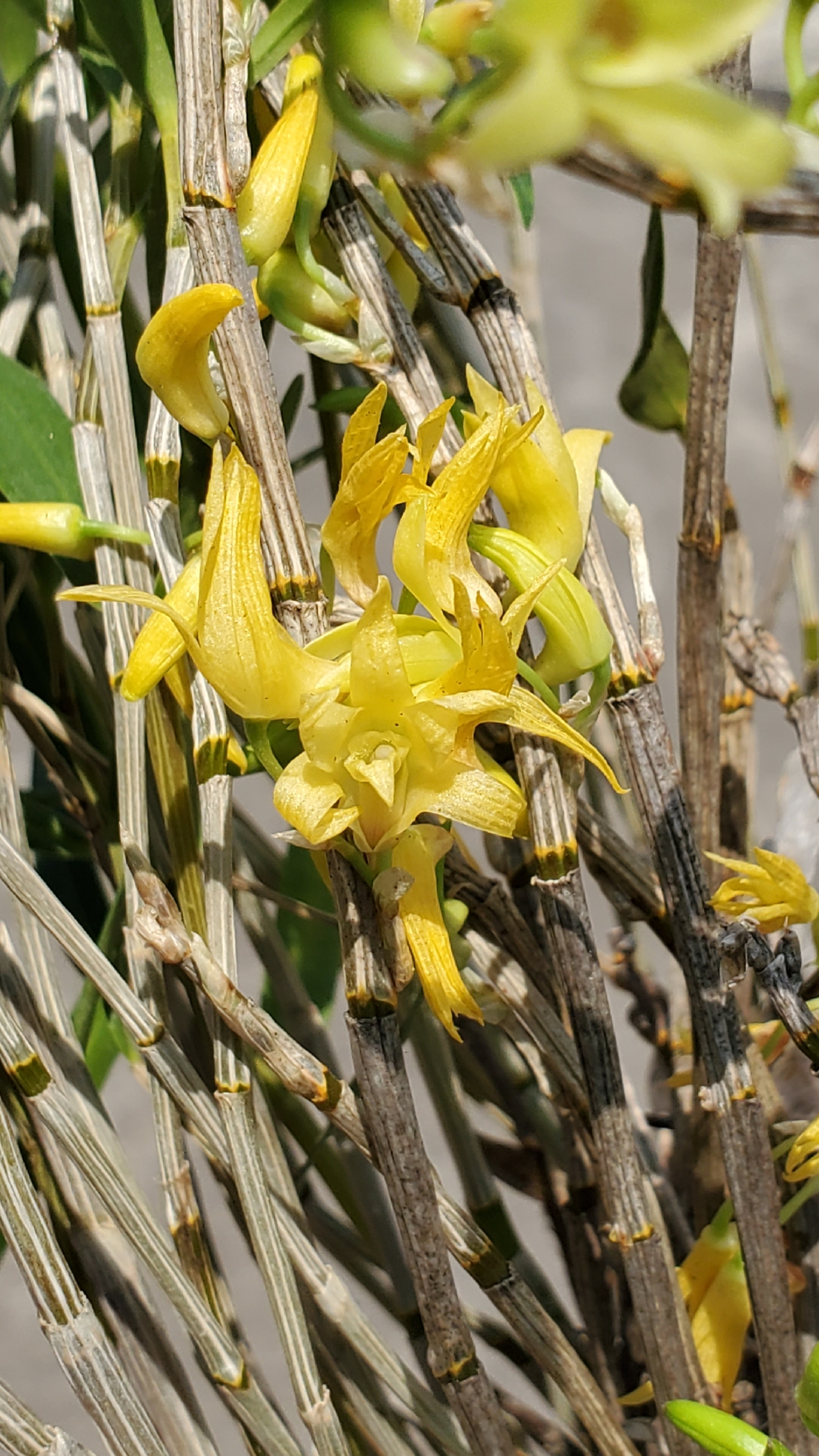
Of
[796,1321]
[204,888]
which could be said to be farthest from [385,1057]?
[796,1321]

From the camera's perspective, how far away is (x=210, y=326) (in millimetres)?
165

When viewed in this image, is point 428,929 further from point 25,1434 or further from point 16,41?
point 16,41

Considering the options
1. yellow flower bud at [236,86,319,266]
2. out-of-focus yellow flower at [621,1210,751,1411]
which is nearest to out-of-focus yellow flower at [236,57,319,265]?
yellow flower bud at [236,86,319,266]

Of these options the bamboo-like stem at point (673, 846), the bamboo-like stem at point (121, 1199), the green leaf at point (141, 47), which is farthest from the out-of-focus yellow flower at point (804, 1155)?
the green leaf at point (141, 47)

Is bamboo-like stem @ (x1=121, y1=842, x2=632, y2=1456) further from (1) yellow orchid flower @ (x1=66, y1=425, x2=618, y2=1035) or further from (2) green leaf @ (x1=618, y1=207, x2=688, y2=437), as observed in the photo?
(2) green leaf @ (x1=618, y1=207, x2=688, y2=437)

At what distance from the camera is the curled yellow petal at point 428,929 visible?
170 millimetres

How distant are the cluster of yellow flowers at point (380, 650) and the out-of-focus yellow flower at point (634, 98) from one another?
0.06 metres

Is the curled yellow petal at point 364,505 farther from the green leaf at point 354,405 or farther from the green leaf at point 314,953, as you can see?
the green leaf at point 314,953

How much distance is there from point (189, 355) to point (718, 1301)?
219mm

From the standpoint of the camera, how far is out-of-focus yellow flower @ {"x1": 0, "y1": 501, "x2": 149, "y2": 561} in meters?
0.21

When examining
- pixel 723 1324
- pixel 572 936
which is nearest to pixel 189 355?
pixel 572 936

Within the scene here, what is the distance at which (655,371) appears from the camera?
30cm

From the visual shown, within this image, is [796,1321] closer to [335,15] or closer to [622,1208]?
[622,1208]

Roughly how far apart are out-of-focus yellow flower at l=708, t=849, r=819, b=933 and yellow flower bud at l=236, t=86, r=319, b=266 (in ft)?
0.44
